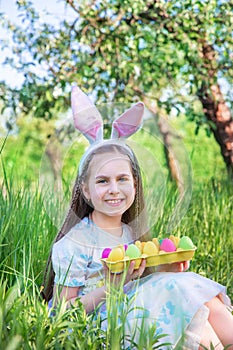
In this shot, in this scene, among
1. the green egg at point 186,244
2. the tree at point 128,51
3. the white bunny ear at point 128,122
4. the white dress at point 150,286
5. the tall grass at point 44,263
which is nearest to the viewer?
the tall grass at point 44,263

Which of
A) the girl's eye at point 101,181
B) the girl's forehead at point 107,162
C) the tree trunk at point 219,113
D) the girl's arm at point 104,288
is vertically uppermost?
the tree trunk at point 219,113

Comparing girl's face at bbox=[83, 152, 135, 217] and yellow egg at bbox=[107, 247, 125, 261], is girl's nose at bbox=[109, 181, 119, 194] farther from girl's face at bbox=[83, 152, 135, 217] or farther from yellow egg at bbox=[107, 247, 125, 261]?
yellow egg at bbox=[107, 247, 125, 261]

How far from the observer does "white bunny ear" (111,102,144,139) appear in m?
2.15

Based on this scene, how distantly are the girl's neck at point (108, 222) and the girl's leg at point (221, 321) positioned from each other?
0.44m

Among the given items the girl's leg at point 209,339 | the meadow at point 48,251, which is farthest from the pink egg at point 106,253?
the girl's leg at point 209,339

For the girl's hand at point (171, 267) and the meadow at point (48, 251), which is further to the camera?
the girl's hand at point (171, 267)

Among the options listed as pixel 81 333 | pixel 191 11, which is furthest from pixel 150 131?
pixel 191 11

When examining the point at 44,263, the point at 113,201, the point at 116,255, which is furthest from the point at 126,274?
the point at 44,263

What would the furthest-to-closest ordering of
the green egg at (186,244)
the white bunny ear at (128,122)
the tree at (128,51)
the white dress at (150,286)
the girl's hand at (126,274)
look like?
1. the tree at (128,51)
2. the white bunny ear at (128,122)
3. the green egg at (186,244)
4. the girl's hand at (126,274)
5. the white dress at (150,286)

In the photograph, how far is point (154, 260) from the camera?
6.47ft

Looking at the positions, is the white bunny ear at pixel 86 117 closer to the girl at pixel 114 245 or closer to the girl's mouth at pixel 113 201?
the girl at pixel 114 245

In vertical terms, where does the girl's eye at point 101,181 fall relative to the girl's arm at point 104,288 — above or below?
above

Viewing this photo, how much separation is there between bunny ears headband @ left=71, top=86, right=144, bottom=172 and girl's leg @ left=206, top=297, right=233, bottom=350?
624 millimetres

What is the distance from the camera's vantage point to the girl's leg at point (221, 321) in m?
1.89
